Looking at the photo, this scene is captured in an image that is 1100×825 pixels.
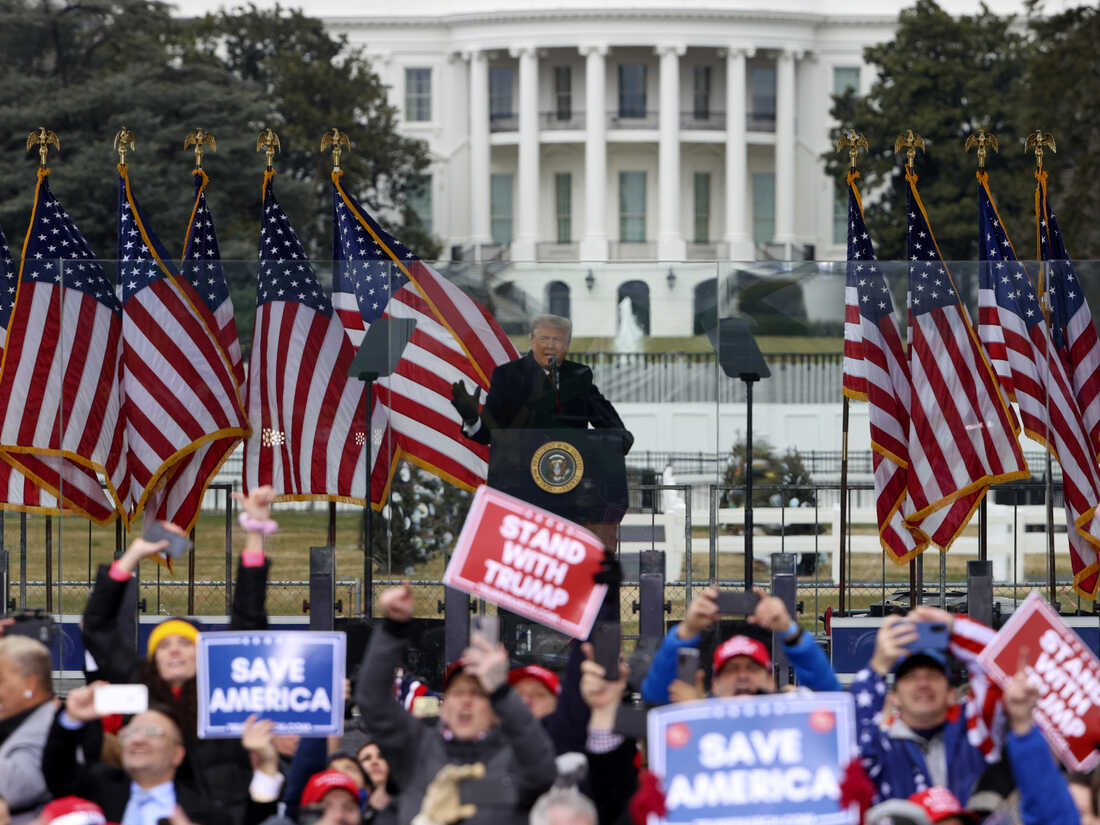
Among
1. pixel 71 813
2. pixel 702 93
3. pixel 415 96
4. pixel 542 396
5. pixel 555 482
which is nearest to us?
pixel 71 813

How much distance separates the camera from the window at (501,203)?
80.4 metres

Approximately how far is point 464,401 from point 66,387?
2.21 m

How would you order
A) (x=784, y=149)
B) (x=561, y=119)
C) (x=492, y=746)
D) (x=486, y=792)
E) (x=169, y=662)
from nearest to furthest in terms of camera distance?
(x=486, y=792) < (x=492, y=746) < (x=169, y=662) < (x=784, y=149) < (x=561, y=119)

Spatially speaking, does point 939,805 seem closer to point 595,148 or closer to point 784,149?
point 595,148

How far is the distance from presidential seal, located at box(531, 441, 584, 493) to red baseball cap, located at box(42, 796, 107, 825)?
506 centimetres

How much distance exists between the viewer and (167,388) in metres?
13.6

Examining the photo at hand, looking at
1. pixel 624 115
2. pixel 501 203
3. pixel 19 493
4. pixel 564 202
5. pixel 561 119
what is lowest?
pixel 19 493

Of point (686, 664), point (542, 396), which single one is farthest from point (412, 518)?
point (686, 664)

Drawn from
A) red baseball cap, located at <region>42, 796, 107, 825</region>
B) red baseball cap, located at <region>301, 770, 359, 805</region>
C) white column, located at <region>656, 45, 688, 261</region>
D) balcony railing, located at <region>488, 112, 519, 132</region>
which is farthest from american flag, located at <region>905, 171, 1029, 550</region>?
balcony railing, located at <region>488, 112, 519, 132</region>

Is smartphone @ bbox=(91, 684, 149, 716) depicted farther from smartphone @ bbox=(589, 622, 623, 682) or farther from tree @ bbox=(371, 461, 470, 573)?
tree @ bbox=(371, 461, 470, 573)

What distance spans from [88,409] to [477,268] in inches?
88.5

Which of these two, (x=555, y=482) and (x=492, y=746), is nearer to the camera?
(x=492, y=746)

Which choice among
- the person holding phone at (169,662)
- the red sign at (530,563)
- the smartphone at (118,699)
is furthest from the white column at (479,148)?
the smartphone at (118,699)

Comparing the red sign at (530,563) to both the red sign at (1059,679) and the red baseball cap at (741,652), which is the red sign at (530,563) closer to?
the red baseball cap at (741,652)
